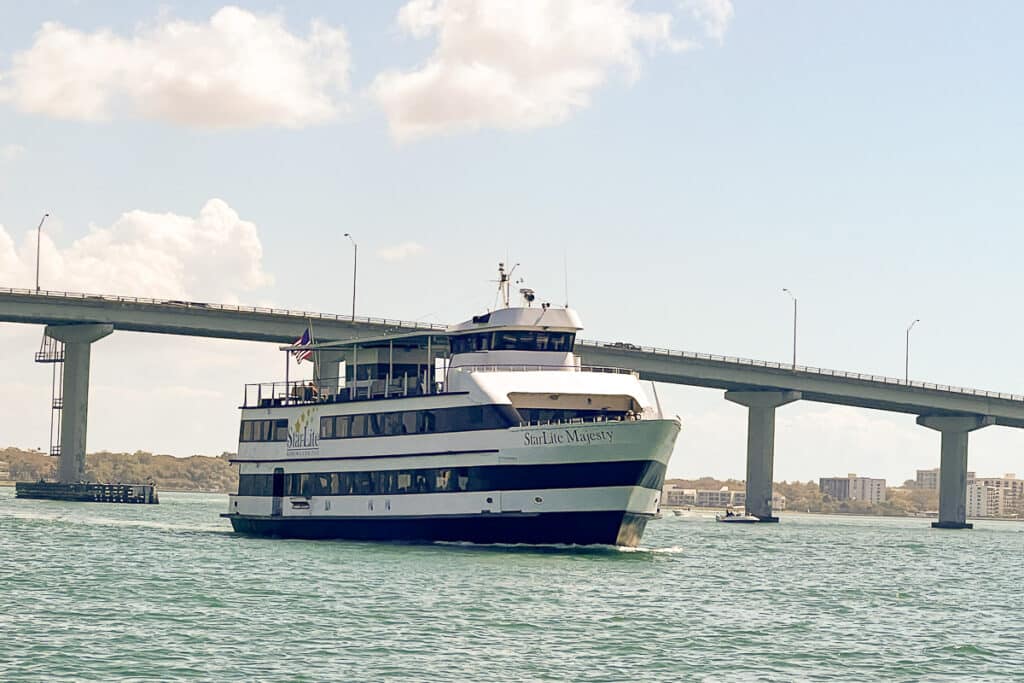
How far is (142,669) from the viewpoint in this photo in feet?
94.6

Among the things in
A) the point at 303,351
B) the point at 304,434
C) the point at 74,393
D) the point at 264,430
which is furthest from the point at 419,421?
the point at 74,393

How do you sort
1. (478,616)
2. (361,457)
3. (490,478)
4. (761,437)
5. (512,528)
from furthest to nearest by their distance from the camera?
(761,437), (361,457), (490,478), (512,528), (478,616)

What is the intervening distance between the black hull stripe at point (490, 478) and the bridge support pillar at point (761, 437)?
273 feet

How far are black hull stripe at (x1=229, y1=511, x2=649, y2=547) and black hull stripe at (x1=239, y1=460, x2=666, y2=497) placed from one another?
3.52 ft

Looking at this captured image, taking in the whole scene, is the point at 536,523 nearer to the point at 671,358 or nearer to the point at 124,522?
the point at 124,522

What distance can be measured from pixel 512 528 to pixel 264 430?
644 inches

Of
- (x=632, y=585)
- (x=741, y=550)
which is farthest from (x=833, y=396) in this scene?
(x=632, y=585)

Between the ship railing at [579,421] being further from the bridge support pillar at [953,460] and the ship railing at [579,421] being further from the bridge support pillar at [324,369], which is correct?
the bridge support pillar at [953,460]

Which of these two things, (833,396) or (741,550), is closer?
(741,550)

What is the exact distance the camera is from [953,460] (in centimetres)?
14225

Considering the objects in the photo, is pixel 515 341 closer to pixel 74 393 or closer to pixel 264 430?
pixel 264 430

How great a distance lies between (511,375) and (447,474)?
4.38 m

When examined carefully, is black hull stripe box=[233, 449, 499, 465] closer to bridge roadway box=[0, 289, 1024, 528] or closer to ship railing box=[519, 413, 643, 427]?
ship railing box=[519, 413, 643, 427]

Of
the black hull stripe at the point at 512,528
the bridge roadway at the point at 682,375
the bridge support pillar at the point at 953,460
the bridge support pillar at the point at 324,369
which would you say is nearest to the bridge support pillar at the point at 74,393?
the bridge roadway at the point at 682,375
